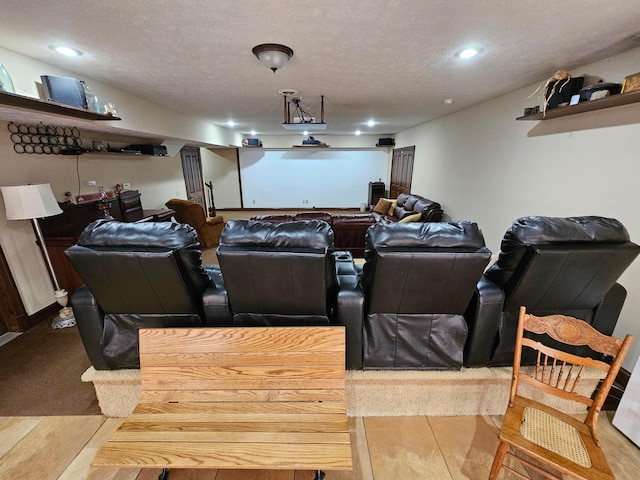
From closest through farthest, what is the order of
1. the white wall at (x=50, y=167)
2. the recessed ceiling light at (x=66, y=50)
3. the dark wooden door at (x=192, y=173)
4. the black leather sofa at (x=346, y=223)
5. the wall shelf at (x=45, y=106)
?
the wall shelf at (x=45, y=106), the recessed ceiling light at (x=66, y=50), the white wall at (x=50, y=167), the black leather sofa at (x=346, y=223), the dark wooden door at (x=192, y=173)

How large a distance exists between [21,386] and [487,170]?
5133 millimetres

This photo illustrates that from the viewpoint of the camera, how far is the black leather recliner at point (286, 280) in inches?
49.9

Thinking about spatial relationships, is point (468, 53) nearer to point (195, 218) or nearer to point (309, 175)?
point (195, 218)

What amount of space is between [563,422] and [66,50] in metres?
3.78

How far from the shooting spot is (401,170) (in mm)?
6977

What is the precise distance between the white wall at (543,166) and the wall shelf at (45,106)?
4.22m

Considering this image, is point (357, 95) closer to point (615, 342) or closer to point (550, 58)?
point (550, 58)

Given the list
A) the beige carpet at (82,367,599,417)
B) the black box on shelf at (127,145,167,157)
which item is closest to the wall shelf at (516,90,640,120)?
the beige carpet at (82,367,599,417)

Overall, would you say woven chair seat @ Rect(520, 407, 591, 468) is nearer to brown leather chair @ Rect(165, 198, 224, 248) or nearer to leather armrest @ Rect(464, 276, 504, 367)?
leather armrest @ Rect(464, 276, 504, 367)

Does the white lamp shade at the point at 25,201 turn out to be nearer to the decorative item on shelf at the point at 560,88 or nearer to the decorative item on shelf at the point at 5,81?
the decorative item on shelf at the point at 5,81

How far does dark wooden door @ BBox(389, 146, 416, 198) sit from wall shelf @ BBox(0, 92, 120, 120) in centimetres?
582

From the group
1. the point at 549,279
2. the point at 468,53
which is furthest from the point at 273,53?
the point at 549,279

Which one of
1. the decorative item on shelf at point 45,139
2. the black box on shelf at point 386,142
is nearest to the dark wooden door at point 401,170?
the black box on shelf at point 386,142

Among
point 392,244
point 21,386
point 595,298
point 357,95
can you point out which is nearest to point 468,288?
point 392,244
